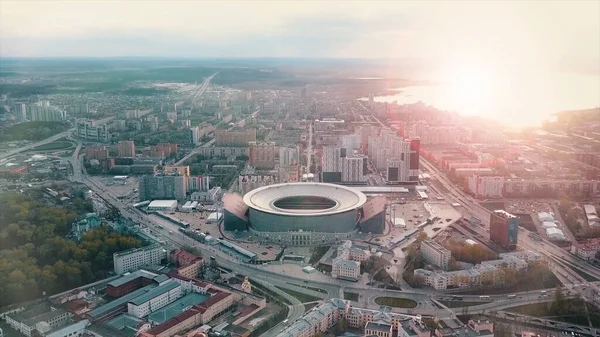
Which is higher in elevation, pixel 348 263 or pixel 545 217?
pixel 545 217

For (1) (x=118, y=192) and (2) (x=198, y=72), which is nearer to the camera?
(1) (x=118, y=192)

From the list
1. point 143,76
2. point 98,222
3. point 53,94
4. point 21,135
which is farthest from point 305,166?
point 143,76

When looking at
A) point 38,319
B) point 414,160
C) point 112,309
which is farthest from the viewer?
point 414,160

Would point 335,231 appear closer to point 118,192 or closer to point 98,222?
point 98,222

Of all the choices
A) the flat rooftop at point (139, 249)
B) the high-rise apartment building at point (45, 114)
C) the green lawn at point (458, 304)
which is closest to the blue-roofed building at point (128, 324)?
the flat rooftop at point (139, 249)

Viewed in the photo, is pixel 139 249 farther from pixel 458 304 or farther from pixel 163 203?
pixel 458 304

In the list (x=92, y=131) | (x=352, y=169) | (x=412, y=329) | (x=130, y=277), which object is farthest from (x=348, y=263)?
(x=92, y=131)

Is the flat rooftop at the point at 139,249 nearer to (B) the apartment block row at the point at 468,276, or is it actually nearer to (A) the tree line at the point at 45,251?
(A) the tree line at the point at 45,251
